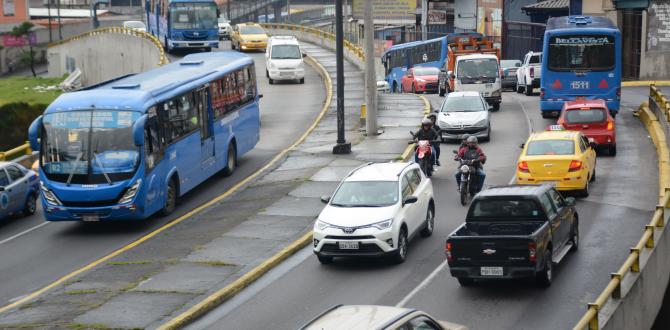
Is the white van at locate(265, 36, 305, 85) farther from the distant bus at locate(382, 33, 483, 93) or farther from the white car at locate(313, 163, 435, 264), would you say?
the white car at locate(313, 163, 435, 264)

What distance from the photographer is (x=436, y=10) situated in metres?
79.4

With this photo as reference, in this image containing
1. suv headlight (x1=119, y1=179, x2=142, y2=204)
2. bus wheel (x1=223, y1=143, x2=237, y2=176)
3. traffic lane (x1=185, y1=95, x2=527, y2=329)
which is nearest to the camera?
traffic lane (x1=185, y1=95, x2=527, y2=329)

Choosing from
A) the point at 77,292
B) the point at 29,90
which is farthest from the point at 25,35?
the point at 77,292

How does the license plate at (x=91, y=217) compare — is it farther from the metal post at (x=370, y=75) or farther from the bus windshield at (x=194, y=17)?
the bus windshield at (x=194, y=17)

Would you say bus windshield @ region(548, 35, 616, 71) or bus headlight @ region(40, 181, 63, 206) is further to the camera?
bus windshield @ region(548, 35, 616, 71)

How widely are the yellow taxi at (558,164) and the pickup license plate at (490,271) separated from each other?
7813 mm

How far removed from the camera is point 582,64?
117 feet

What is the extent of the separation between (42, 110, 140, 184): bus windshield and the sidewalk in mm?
1946

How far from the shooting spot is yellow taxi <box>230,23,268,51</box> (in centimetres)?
7062

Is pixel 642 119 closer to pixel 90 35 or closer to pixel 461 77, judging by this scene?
pixel 461 77

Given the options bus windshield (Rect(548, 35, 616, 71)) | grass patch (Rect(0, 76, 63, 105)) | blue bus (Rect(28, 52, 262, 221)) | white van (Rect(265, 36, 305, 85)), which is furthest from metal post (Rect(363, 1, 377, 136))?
grass patch (Rect(0, 76, 63, 105))

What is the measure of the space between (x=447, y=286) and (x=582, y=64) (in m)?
19.3

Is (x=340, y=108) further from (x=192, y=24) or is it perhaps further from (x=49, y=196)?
(x=192, y=24)

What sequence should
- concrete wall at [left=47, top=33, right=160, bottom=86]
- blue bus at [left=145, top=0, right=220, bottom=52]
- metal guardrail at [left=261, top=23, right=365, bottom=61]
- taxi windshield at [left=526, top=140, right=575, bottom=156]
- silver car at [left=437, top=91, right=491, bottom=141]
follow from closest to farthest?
taxi windshield at [left=526, top=140, right=575, bottom=156]
silver car at [left=437, top=91, right=491, bottom=141]
metal guardrail at [left=261, top=23, right=365, bottom=61]
blue bus at [left=145, top=0, right=220, bottom=52]
concrete wall at [left=47, top=33, right=160, bottom=86]
